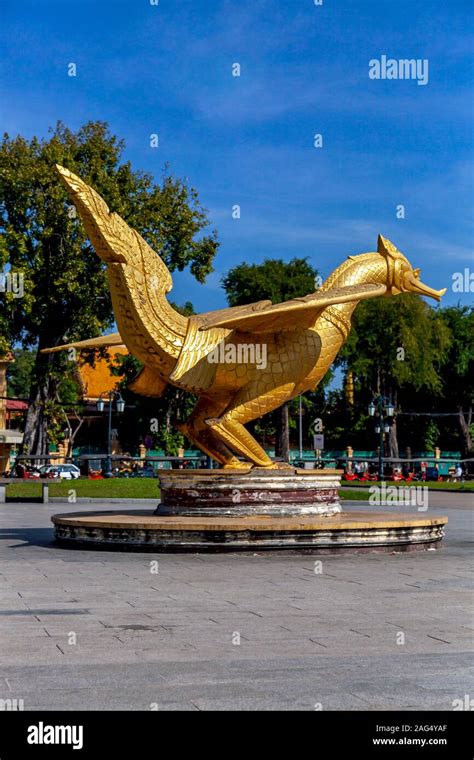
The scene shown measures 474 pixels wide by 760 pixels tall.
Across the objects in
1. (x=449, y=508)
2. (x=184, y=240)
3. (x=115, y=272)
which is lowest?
(x=449, y=508)

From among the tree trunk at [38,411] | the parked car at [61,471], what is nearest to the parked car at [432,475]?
Result: the parked car at [61,471]

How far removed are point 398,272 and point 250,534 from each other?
17.5ft

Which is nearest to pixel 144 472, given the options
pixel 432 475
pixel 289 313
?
pixel 432 475

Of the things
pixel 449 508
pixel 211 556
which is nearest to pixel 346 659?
pixel 211 556

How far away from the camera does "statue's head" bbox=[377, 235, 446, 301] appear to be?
54.8 ft

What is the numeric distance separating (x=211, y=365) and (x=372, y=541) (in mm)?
3645

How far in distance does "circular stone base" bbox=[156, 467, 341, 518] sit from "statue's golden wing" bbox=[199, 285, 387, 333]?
2.26 meters

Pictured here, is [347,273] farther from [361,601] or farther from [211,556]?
[361,601]

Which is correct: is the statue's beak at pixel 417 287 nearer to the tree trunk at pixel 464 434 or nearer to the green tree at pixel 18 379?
the tree trunk at pixel 464 434

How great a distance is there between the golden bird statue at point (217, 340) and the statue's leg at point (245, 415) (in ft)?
0.05

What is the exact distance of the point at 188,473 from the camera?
15.6 meters

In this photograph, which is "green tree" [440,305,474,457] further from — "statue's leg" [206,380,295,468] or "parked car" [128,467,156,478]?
"statue's leg" [206,380,295,468]

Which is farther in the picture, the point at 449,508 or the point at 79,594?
the point at 449,508

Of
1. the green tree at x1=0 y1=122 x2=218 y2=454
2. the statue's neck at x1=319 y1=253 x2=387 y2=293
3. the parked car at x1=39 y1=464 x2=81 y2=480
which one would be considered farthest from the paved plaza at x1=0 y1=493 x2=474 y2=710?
the parked car at x1=39 y1=464 x2=81 y2=480
